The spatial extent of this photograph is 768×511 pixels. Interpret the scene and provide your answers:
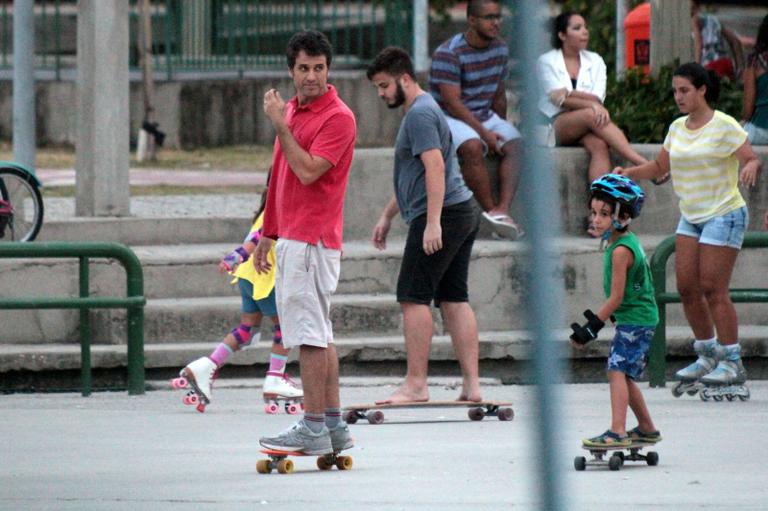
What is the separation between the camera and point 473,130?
11055 mm

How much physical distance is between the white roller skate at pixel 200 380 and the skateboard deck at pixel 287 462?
5.46ft

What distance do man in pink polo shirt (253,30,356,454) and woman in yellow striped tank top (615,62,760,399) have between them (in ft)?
8.15

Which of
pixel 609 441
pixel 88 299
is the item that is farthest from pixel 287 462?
pixel 88 299

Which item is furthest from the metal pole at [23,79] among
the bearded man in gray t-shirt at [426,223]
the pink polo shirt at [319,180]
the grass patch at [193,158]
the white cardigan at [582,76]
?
the pink polo shirt at [319,180]

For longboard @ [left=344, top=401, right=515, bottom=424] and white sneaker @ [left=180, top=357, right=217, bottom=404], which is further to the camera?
white sneaker @ [left=180, top=357, right=217, bottom=404]

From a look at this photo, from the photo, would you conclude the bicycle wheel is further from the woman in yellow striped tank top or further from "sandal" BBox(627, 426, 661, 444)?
"sandal" BBox(627, 426, 661, 444)

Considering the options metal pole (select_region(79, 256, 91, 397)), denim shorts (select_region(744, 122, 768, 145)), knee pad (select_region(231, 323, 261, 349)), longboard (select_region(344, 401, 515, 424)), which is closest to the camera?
longboard (select_region(344, 401, 515, 424))

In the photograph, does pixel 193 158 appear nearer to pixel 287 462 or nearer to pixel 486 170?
pixel 486 170

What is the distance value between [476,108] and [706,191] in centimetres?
270

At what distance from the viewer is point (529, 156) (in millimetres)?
2869

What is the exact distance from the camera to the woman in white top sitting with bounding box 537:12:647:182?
11.4 m

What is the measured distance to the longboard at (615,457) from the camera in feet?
22.8

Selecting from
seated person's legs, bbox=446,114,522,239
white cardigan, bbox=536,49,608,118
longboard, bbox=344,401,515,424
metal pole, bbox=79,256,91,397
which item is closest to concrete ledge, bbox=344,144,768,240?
seated person's legs, bbox=446,114,522,239

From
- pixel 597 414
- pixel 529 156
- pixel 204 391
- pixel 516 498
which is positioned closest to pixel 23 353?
pixel 204 391
